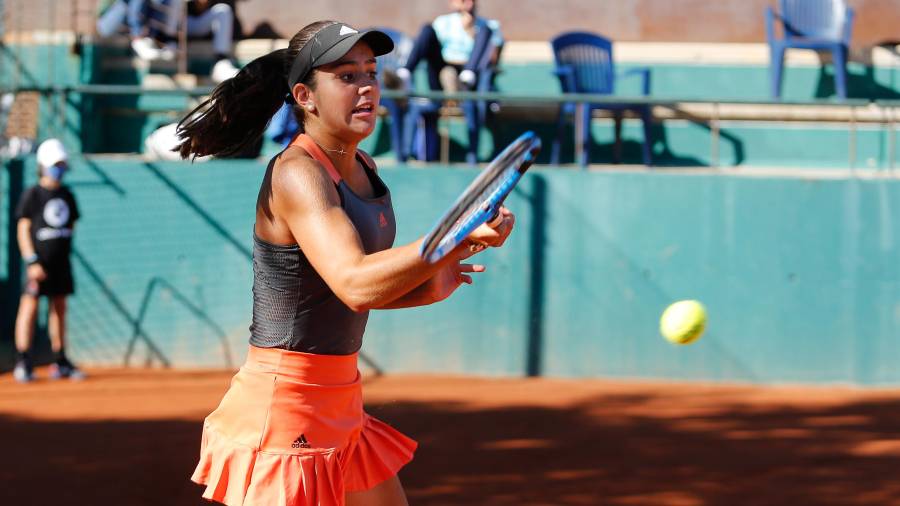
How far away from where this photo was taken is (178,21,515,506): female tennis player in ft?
9.88

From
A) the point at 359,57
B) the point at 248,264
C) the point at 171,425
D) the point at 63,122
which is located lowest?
the point at 171,425

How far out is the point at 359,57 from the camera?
9.98 feet

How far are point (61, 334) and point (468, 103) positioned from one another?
4085 mm

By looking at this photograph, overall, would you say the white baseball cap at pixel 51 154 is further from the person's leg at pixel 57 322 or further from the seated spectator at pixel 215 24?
the seated spectator at pixel 215 24

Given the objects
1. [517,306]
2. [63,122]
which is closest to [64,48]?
[63,122]

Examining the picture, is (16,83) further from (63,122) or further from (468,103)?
(468,103)

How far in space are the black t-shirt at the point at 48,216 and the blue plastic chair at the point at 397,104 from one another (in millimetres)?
2784

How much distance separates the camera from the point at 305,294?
3.05m

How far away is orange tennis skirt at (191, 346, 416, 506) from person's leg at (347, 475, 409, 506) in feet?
0.39

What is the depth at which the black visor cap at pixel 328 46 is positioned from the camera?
3.00 metres

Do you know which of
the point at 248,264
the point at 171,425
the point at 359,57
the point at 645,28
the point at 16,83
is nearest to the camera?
the point at 359,57

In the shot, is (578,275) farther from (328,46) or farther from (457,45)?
(328,46)

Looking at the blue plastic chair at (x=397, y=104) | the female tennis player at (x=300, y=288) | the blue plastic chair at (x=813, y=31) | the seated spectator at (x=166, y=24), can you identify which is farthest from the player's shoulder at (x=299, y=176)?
the seated spectator at (x=166, y=24)

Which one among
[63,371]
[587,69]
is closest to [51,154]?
[63,371]
